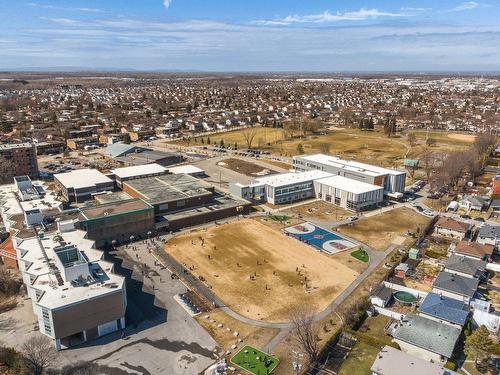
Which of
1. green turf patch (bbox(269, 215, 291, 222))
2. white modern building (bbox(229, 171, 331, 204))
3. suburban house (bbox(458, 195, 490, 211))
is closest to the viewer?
green turf patch (bbox(269, 215, 291, 222))

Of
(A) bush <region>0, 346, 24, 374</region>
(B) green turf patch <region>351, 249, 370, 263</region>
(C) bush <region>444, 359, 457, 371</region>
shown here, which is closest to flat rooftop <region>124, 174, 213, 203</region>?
(B) green turf patch <region>351, 249, 370, 263</region>

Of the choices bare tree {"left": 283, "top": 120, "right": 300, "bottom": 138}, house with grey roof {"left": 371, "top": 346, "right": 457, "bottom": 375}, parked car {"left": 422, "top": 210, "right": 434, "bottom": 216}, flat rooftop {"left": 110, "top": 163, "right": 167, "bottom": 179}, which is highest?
bare tree {"left": 283, "top": 120, "right": 300, "bottom": 138}

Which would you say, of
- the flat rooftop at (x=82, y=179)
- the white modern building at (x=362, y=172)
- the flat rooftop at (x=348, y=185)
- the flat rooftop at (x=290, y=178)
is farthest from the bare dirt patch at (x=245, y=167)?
the flat rooftop at (x=82, y=179)

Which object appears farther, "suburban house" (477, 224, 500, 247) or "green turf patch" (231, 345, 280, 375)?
"suburban house" (477, 224, 500, 247)

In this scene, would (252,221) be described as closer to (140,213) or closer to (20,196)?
Answer: (140,213)

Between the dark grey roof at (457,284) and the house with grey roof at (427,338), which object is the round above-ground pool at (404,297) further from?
the house with grey roof at (427,338)

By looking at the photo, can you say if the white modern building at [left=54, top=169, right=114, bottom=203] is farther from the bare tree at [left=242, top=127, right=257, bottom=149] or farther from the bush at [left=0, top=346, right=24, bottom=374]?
the bare tree at [left=242, top=127, right=257, bottom=149]

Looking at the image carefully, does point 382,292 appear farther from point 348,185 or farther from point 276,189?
point 276,189

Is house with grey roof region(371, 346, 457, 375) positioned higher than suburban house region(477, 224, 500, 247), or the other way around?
suburban house region(477, 224, 500, 247)
